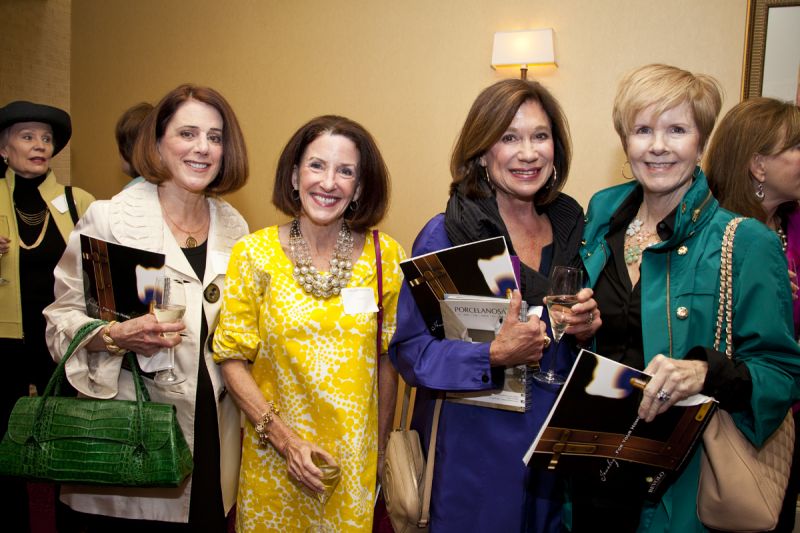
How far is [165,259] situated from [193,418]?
0.51 metres

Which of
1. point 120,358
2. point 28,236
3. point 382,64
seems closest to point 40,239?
point 28,236

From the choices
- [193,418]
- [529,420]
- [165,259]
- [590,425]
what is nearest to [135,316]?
[165,259]

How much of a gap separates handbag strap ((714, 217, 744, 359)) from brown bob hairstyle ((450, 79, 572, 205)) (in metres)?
0.55

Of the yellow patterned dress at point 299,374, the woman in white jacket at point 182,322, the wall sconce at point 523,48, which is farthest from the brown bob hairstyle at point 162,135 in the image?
the wall sconce at point 523,48

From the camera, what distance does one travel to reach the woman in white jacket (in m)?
2.02

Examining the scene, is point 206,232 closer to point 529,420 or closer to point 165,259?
point 165,259

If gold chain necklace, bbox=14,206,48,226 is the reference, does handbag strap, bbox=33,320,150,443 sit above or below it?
below

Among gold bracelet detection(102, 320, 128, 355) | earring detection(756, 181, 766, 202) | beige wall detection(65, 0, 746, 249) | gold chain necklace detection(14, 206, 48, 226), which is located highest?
beige wall detection(65, 0, 746, 249)

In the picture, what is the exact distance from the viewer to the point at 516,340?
160cm

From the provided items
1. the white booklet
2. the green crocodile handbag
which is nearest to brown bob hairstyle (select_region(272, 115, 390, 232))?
the white booklet

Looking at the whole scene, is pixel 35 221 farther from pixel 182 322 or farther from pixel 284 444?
pixel 284 444

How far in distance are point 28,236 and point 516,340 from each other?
8.79 ft

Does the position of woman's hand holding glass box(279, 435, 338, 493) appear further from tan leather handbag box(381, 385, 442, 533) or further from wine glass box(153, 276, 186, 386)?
wine glass box(153, 276, 186, 386)

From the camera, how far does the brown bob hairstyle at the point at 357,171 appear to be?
195 cm
